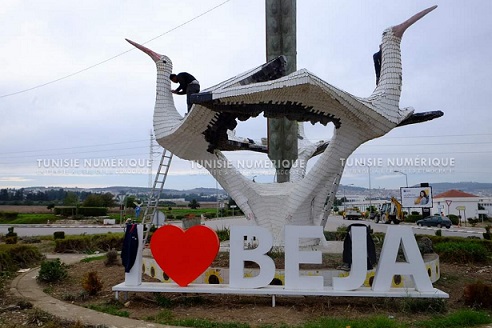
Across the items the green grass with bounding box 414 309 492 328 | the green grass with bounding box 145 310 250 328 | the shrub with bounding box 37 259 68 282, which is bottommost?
the green grass with bounding box 145 310 250 328

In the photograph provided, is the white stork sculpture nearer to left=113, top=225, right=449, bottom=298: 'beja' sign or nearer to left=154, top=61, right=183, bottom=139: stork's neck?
left=154, top=61, right=183, bottom=139: stork's neck

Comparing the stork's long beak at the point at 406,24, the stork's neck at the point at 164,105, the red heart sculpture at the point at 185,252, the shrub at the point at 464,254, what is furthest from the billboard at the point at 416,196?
the red heart sculpture at the point at 185,252

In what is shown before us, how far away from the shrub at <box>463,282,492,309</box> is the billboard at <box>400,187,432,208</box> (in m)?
38.3

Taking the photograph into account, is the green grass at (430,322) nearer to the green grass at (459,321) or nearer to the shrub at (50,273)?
the green grass at (459,321)

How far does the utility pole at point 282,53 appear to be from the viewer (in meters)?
17.4

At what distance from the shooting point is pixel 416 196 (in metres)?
45.8

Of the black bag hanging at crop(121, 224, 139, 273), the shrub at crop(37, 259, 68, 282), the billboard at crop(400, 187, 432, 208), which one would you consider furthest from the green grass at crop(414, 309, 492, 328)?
the billboard at crop(400, 187, 432, 208)

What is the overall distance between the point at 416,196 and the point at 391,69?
37.5 metres

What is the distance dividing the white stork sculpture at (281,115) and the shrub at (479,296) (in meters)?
4.51

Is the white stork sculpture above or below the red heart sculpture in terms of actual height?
above

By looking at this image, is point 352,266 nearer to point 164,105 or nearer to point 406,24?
point 406,24

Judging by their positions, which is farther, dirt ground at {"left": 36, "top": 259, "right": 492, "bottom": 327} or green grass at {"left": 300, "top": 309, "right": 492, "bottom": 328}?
dirt ground at {"left": 36, "top": 259, "right": 492, "bottom": 327}

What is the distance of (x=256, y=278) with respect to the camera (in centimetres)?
886

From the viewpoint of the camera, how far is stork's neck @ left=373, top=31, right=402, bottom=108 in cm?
1154
